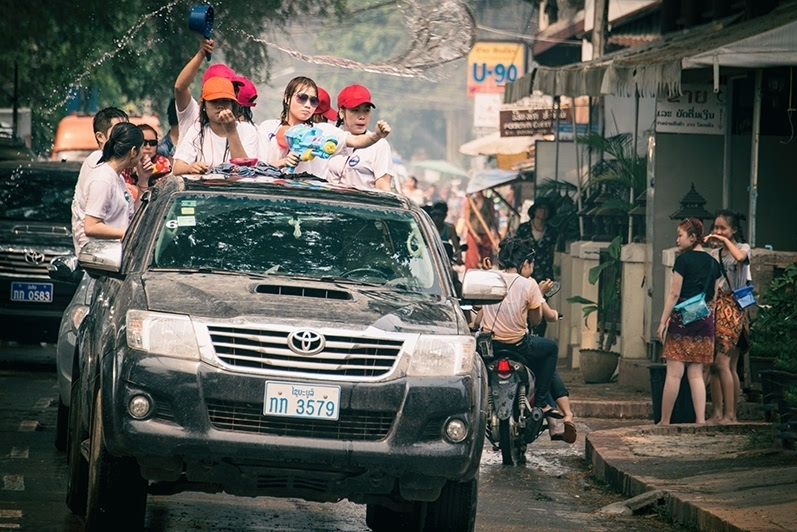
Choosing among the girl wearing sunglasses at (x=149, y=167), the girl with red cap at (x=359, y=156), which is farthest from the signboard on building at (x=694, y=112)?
the girl with red cap at (x=359, y=156)

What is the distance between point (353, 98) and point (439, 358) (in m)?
4.14

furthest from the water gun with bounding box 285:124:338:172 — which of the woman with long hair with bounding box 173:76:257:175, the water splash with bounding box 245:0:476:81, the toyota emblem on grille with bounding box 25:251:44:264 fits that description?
the water splash with bounding box 245:0:476:81

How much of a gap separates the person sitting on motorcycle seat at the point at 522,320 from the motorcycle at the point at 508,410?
0.24 m

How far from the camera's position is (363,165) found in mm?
11641

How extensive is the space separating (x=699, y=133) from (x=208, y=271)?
35.0ft

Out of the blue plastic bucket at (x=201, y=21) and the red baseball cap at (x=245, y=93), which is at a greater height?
the blue plastic bucket at (x=201, y=21)

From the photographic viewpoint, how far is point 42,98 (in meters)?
33.6

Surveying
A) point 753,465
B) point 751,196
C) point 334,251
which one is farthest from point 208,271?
point 751,196

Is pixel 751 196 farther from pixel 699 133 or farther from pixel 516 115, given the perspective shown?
pixel 516 115

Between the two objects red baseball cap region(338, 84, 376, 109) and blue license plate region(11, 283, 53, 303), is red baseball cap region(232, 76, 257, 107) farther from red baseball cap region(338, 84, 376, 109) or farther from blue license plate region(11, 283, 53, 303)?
blue license plate region(11, 283, 53, 303)

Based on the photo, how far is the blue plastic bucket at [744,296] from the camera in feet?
45.7

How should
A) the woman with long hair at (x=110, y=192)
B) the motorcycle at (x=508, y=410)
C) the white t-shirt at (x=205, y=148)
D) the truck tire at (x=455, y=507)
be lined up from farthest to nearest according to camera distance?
the motorcycle at (x=508, y=410), the woman with long hair at (x=110, y=192), the white t-shirt at (x=205, y=148), the truck tire at (x=455, y=507)

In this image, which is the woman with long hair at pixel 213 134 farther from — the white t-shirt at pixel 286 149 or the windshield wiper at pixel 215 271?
the windshield wiper at pixel 215 271

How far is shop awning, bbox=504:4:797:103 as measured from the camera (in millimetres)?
14312
